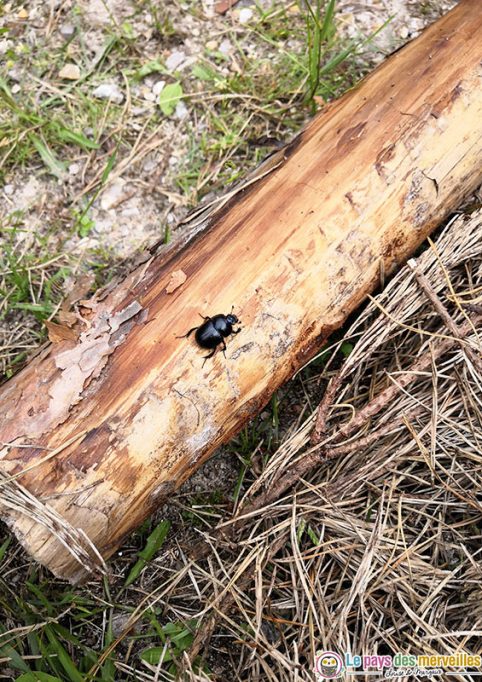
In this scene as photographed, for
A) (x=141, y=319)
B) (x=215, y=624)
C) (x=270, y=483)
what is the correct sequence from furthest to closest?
(x=270, y=483)
(x=215, y=624)
(x=141, y=319)

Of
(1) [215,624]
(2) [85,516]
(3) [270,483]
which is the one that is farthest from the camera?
(3) [270,483]

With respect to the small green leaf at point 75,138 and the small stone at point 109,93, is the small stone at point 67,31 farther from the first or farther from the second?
the small green leaf at point 75,138

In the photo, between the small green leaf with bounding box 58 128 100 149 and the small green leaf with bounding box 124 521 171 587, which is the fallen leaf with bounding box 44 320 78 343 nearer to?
the small green leaf with bounding box 124 521 171 587

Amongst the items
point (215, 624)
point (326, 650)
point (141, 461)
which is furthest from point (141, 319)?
point (326, 650)

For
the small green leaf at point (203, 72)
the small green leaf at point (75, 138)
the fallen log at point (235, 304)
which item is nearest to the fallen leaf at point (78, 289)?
the fallen log at point (235, 304)

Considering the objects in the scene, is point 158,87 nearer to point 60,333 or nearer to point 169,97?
point 169,97

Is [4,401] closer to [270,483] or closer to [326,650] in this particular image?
[270,483]

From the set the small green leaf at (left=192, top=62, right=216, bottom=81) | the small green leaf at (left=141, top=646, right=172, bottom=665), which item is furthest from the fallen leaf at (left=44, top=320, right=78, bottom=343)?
the small green leaf at (left=192, top=62, right=216, bottom=81)
